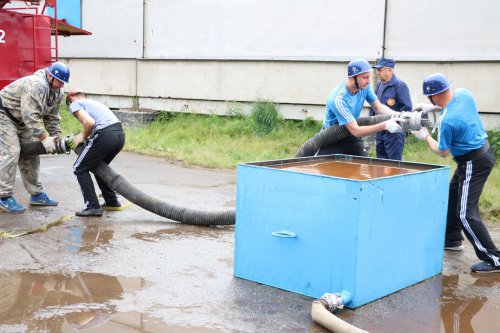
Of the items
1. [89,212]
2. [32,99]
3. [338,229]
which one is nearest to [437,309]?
[338,229]

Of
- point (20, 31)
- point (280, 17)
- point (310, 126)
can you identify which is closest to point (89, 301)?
point (20, 31)

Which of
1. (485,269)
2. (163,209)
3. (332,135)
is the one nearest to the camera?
(485,269)

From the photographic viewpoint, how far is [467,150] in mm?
5293

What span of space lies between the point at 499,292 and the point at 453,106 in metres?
1.51

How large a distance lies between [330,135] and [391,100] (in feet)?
→ 5.71

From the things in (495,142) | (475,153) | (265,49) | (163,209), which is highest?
(265,49)

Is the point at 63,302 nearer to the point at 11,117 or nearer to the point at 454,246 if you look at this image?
the point at 11,117

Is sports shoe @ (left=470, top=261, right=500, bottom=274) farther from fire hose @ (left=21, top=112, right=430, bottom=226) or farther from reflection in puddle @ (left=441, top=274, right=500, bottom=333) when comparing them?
fire hose @ (left=21, top=112, right=430, bottom=226)

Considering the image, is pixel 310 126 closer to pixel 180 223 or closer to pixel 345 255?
pixel 180 223

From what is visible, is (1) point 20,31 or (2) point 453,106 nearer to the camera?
(2) point 453,106

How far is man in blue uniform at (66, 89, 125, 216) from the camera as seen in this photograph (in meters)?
6.76

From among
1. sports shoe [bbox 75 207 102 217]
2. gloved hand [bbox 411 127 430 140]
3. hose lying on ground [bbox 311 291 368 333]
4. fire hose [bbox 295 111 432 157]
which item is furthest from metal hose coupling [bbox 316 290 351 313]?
sports shoe [bbox 75 207 102 217]

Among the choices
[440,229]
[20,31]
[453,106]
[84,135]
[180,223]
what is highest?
[20,31]

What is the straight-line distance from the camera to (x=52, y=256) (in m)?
5.42
